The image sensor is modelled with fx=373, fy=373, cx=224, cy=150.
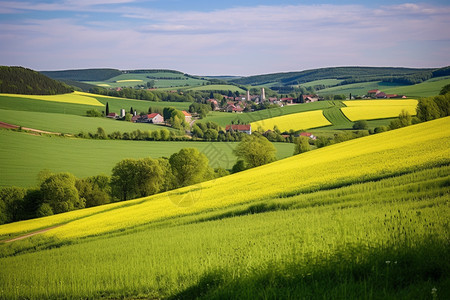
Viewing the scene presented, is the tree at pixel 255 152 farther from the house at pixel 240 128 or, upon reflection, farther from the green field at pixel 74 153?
the house at pixel 240 128

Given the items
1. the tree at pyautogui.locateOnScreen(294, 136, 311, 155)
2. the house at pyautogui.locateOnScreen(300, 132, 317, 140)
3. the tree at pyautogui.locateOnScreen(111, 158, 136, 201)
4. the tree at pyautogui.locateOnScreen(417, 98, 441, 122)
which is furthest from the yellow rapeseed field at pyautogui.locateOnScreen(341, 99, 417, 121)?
the tree at pyautogui.locateOnScreen(111, 158, 136, 201)

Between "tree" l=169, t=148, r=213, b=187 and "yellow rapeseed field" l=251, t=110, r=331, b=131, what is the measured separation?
27753mm

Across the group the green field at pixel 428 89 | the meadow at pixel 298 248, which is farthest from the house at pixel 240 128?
the meadow at pixel 298 248

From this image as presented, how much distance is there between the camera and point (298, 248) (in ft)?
22.4

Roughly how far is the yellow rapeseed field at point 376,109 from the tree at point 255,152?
30816 mm

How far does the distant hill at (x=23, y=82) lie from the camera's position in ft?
333

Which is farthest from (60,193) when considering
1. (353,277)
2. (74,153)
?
(353,277)

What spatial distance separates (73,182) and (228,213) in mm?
30706

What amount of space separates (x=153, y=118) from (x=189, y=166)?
5618cm

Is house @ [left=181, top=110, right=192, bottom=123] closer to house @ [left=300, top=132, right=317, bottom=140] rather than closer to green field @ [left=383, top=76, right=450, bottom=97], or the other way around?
house @ [left=300, top=132, right=317, bottom=140]

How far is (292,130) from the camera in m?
75.1

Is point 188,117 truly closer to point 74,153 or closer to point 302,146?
point 74,153

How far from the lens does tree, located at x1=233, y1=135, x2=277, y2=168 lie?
5177 cm

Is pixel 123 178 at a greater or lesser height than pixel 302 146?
lesser
